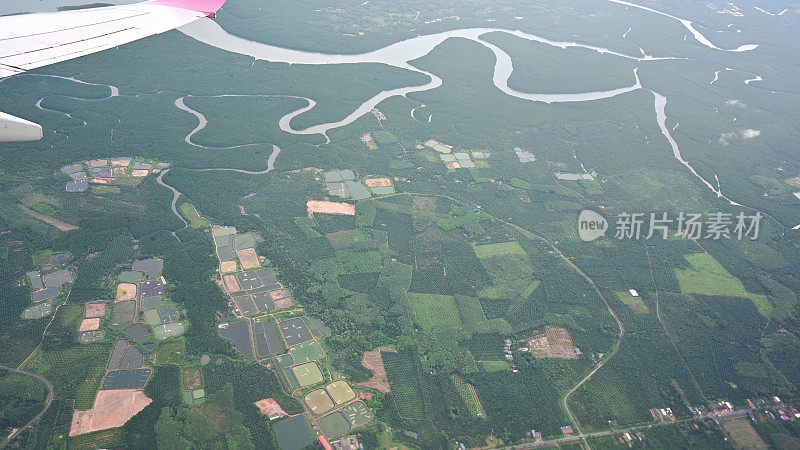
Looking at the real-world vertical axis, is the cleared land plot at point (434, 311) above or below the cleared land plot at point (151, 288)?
below

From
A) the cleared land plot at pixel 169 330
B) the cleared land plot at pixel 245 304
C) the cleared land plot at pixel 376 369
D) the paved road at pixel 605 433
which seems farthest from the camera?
the cleared land plot at pixel 245 304

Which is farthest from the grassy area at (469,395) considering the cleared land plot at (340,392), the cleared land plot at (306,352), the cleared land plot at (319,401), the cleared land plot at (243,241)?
the cleared land plot at (243,241)

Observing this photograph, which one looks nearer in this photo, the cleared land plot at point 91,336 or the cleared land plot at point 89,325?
the cleared land plot at point 91,336

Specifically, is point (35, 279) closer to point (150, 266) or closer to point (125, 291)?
point (125, 291)

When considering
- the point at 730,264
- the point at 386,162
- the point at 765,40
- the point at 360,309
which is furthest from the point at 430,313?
the point at 765,40

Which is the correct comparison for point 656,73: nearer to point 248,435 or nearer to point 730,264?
point 730,264

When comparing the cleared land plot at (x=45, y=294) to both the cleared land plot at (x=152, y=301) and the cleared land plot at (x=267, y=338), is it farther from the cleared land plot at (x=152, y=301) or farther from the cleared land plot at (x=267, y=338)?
the cleared land plot at (x=267, y=338)

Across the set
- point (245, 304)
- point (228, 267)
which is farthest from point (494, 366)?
point (228, 267)
